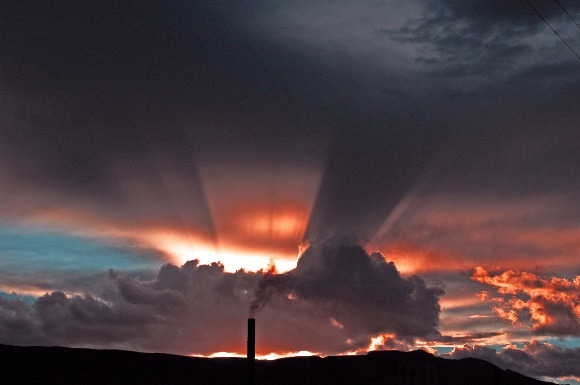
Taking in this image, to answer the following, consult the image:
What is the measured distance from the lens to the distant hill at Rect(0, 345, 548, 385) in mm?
103750

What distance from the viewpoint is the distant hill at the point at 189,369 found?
104 metres

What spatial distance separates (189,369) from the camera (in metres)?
117

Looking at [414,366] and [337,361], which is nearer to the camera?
[414,366]

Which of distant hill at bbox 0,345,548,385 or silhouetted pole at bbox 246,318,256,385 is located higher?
distant hill at bbox 0,345,548,385

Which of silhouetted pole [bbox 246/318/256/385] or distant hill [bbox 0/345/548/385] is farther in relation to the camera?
distant hill [bbox 0/345/548/385]

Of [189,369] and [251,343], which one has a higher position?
[189,369]

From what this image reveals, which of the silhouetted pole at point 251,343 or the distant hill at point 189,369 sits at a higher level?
the distant hill at point 189,369

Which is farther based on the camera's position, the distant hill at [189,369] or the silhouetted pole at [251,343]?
the distant hill at [189,369]

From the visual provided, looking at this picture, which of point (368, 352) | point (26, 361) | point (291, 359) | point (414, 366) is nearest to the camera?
point (414, 366)

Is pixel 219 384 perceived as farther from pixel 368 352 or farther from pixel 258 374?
pixel 368 352

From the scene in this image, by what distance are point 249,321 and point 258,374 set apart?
8771 cm

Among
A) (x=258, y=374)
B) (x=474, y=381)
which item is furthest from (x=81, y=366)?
(x=474, y=381)

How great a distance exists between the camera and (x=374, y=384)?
118 m

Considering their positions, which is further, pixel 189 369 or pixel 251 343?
pixel 189 369
